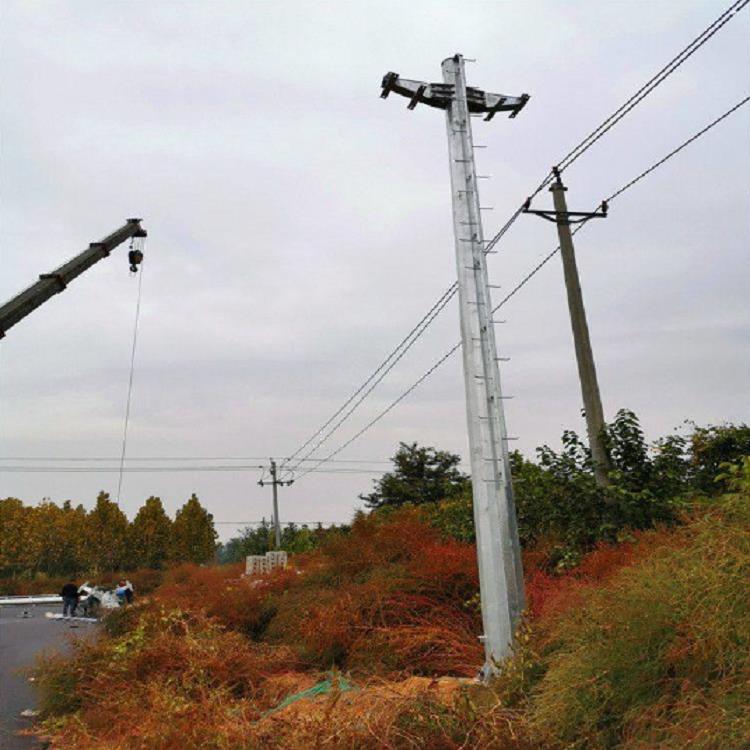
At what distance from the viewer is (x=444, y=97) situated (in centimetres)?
909

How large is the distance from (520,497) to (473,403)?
518 cm

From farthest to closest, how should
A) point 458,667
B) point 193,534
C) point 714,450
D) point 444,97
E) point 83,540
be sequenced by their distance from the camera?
point 193,534 < point 83,540 < point 714,450 < point 444,97 < point 458,667

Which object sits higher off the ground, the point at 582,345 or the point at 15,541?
the point at 15,541

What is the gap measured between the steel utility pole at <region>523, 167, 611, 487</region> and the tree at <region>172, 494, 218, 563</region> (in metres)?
52.4

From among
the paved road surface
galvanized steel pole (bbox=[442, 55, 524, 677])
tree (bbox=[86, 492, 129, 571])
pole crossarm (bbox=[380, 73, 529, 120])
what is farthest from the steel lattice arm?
tree (bbox=[86, 492, 129, 571])

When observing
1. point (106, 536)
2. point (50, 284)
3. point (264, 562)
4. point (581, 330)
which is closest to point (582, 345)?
point (581, 330)

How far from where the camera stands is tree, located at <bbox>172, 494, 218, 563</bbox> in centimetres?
5994

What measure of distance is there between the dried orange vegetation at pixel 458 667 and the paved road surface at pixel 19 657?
1.80 feet

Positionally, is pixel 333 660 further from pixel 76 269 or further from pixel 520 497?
pixel 76 269

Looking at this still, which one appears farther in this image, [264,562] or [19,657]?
[264,562]

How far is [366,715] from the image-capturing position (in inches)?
177

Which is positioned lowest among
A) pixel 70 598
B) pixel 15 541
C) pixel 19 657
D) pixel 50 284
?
pixel 19 657

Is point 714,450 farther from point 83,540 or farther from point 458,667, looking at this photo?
point 83,540

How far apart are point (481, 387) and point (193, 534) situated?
57.6 metres
